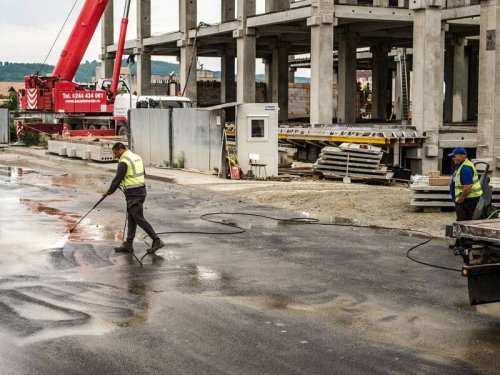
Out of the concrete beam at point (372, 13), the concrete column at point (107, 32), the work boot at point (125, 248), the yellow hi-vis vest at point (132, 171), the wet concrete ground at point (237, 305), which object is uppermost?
the concrete column at point (107, 32)

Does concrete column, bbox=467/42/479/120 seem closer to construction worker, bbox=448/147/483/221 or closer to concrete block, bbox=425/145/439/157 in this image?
concrete block, bbox=425/145/439/157

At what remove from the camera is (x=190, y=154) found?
31266 millimetres

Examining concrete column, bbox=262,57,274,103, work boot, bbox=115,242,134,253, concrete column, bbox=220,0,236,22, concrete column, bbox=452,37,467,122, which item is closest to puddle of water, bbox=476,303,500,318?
work boot, bbox=115,242,134,253

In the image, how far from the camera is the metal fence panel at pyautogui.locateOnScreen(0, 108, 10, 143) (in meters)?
49.2

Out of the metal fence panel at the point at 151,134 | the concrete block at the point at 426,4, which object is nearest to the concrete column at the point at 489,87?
the concrete block at the point at 426,4

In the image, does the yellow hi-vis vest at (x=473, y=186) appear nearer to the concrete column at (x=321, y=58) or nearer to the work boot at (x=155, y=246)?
the work boot at (x=155, y=246)

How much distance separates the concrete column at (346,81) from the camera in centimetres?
5169

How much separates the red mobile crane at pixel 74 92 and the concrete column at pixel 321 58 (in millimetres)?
10201

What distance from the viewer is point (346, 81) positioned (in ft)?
172

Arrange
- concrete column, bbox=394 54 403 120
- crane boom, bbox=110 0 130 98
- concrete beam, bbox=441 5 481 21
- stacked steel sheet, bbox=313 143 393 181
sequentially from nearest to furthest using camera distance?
stacked steel sheet, bbox=313 143 393 181
crane boom, bbox=110 0 130 98
concrete beam, bbox=441 5 481 21
concrete column, bbox=394 54 403 120

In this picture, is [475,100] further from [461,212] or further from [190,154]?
[461,212]

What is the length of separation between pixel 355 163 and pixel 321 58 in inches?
574

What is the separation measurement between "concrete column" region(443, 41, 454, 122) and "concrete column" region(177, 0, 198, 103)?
18.5 m

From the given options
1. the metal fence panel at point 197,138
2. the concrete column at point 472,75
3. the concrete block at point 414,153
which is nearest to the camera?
the metal fence panel at point 197,138
